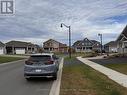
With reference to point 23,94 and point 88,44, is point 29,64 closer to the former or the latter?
point 23,94

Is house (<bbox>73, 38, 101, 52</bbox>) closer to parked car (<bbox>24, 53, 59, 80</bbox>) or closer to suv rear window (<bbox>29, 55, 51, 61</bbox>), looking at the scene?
suv rear window (<bbox>29, 55, 51, 61</bbox>)

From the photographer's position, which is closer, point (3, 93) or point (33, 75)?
point (3, 93)

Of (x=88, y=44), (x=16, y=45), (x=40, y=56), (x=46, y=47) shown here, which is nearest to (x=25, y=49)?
(x=16, y=45)

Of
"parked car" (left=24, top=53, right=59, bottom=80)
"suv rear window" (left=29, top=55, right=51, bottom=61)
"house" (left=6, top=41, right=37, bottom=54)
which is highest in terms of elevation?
"house" (left=6, top=41, right=37, bottom=54)

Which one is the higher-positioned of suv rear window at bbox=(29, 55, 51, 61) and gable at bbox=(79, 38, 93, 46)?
gable at bbox=(79, 38, 93, 46)

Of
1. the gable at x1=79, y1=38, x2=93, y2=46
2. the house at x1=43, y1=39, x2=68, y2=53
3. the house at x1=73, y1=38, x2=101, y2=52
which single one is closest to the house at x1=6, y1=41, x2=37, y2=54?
the house at x1=43, y1=39, x2=68, y2=53

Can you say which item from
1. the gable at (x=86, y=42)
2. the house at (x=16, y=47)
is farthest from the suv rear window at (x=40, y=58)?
the gable at (x=86, y=42)

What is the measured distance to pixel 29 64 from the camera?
17641 mm

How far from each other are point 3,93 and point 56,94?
2.18 metres

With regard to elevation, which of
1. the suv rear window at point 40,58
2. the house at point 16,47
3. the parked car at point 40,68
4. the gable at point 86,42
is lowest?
the parked car at point 40,68

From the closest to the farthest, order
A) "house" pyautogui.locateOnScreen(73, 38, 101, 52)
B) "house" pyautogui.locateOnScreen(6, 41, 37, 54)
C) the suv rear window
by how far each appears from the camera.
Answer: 1. the suv rear window
2. "house" pyautogui.locateOnScreen(6, 41, 37, 54)
3. "house" pyautogui.locateOnScreen(73, 38, 101, 52)

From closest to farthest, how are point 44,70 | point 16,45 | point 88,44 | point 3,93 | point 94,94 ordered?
1. point 94,94
2. point 3,93
3. point 44,70
4. point 16,45
5. point 88,44

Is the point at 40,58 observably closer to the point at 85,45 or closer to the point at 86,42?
the point at 85,45

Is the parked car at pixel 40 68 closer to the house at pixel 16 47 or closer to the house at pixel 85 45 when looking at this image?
the house at pixel 16 47
